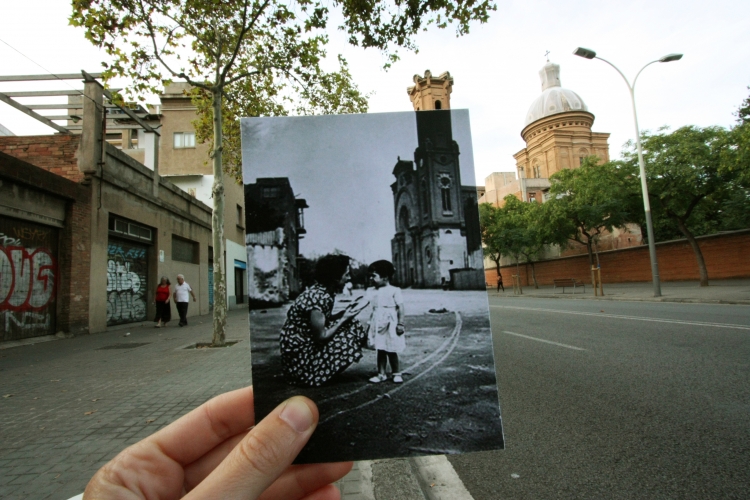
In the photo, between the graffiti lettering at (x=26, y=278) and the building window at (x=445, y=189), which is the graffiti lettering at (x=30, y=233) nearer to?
the graffiti lettering at (x=26, y=278)

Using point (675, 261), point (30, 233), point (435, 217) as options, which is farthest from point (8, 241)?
point (675, 261)

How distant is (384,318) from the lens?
3.34 feet

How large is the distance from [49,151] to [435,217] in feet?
47.2

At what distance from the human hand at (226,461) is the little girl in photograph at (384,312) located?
210 millimetres

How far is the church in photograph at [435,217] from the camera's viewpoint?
1.03 metres

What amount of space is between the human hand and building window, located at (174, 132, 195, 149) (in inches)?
1066

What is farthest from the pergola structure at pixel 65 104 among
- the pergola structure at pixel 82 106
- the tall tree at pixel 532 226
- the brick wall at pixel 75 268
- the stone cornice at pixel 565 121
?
the stone cornice at pixel 565 121

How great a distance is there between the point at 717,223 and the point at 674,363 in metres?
38.8

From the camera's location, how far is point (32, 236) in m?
10.0

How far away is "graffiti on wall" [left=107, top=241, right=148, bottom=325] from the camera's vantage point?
13.1 metres

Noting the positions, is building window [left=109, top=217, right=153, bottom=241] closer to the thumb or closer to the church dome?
the thumb

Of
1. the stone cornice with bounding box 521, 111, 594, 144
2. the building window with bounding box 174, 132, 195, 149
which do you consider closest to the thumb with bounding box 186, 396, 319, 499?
the building window with bounding box 174, 132, 195, 149

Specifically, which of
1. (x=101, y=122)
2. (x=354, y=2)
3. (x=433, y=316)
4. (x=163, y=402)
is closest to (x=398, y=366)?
(x=433, y=316)

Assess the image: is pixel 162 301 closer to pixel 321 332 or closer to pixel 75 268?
pixel 75 268
